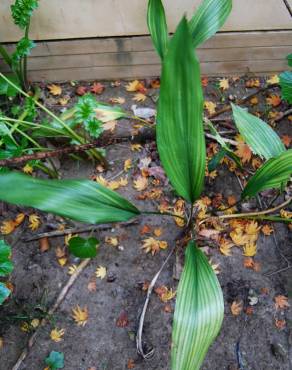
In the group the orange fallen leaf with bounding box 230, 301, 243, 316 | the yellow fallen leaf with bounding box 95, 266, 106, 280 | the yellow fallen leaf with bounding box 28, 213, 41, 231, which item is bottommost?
the orange fallen leaf with bounding box 230, 301, 243, 316

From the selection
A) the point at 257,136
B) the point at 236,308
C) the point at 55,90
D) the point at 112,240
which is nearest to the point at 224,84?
the point at 257,136

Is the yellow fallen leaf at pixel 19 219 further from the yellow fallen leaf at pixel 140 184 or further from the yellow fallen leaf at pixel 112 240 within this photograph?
the yellow fallen leaf at pixel 140 184

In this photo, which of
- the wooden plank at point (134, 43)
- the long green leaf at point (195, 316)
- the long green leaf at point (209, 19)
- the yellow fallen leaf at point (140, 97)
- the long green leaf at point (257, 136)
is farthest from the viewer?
the yellow fallen leaf at point (140, 97)

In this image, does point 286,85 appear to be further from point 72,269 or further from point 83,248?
point 72,269

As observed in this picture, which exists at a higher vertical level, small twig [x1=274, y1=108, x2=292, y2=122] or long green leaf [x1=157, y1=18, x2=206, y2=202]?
long green leaf [x1=157, y1=18, x2=206, y2=202]

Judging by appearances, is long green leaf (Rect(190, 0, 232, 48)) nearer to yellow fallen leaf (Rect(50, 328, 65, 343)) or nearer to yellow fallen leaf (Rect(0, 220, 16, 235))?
yellow fallen leaf (Rect(0, 220, 16, 235))

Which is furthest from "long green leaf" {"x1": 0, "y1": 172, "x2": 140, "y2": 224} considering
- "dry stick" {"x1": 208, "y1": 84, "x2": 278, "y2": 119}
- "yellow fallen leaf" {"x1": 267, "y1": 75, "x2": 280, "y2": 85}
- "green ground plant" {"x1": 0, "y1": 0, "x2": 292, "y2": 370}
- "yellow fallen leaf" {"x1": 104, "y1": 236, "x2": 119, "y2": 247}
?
"yellow fallen leaf" {"x1": 267, "y1": 75, "x2": 280, "y2": 85}

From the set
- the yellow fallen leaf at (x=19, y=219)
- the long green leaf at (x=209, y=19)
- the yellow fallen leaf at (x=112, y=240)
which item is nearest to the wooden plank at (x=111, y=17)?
the long green leaf at (x=209, y=19)
